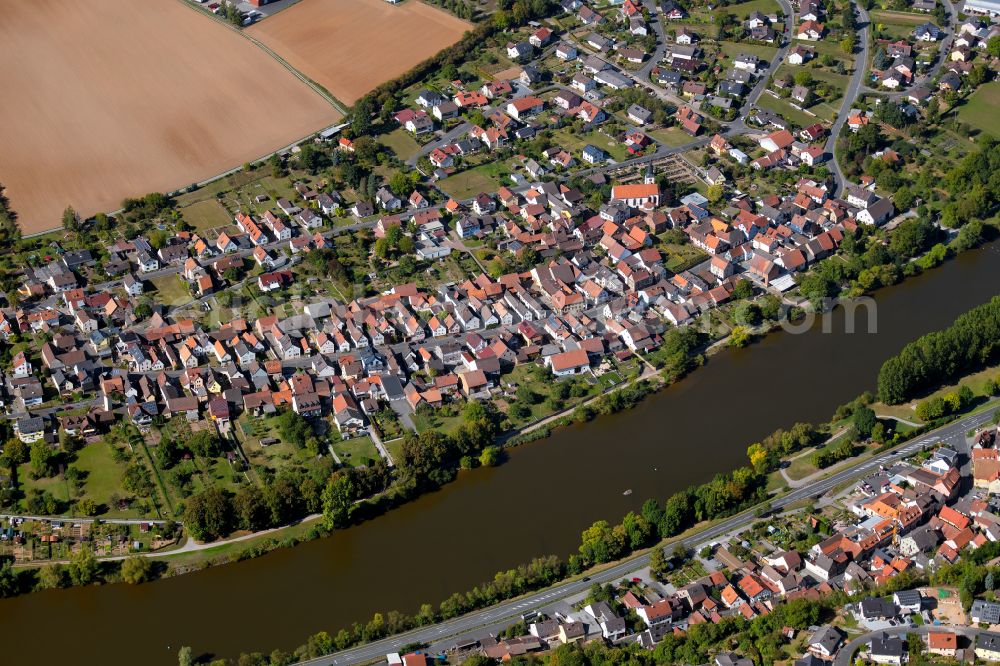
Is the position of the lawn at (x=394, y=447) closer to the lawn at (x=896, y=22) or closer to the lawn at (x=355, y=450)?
the lawn at (x=355, y=450)

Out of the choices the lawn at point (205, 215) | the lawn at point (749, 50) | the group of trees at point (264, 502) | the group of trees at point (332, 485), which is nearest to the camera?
→ the group of trees at point (264, 502)

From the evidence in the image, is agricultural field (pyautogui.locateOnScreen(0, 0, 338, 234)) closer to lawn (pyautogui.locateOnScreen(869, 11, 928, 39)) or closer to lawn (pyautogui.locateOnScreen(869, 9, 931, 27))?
lawn (pyautogui.locateOnScreen(869, 11, 928, 39))

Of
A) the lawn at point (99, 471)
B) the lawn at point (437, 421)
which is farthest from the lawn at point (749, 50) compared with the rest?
the lawn at point (99, 471)

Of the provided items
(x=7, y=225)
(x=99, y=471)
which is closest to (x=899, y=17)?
(x=7, y=225)

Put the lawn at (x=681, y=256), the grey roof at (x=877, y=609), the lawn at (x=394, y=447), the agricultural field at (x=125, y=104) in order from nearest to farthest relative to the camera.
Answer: the grey roof at (x=877, y=609)
the lawn at (x=394, y=447)
the lawn at (x=681, y=256)
the agricultural field at (x=125, y=104)

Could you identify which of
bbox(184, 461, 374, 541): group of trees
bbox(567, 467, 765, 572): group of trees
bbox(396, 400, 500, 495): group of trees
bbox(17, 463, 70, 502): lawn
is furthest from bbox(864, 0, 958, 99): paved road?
bbox(17, 463, 70, 502): lawn

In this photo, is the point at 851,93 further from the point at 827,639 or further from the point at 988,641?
the point at 827,639

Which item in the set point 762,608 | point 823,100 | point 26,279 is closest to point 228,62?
point 26,279

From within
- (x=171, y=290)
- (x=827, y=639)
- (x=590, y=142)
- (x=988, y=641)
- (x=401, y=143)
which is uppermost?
(x=401, y=143)
